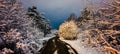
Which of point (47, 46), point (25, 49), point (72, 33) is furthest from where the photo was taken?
point (72, 33)

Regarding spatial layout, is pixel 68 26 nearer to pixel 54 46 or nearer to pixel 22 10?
pixel 54 46

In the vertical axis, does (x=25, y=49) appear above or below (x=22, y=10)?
below

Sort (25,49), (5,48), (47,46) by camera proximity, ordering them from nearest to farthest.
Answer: (5,48) < (25,49) < (47,46)

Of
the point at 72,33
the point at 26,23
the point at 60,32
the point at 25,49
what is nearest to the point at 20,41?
the point at 25,49

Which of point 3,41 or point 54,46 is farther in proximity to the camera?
point 54,46

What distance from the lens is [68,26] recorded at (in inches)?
757

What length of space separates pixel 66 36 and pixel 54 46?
1781 mm

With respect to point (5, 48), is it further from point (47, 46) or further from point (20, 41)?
point (47, 46)

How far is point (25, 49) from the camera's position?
16969 millimetres

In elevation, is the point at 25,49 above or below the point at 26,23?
below

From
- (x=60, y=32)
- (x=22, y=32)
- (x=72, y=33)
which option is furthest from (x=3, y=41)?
(x=72, y=33)

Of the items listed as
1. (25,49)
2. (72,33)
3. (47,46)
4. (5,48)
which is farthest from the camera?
(72,33)

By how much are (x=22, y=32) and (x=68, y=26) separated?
11.9ft

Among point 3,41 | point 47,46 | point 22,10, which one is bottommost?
point 47,46
